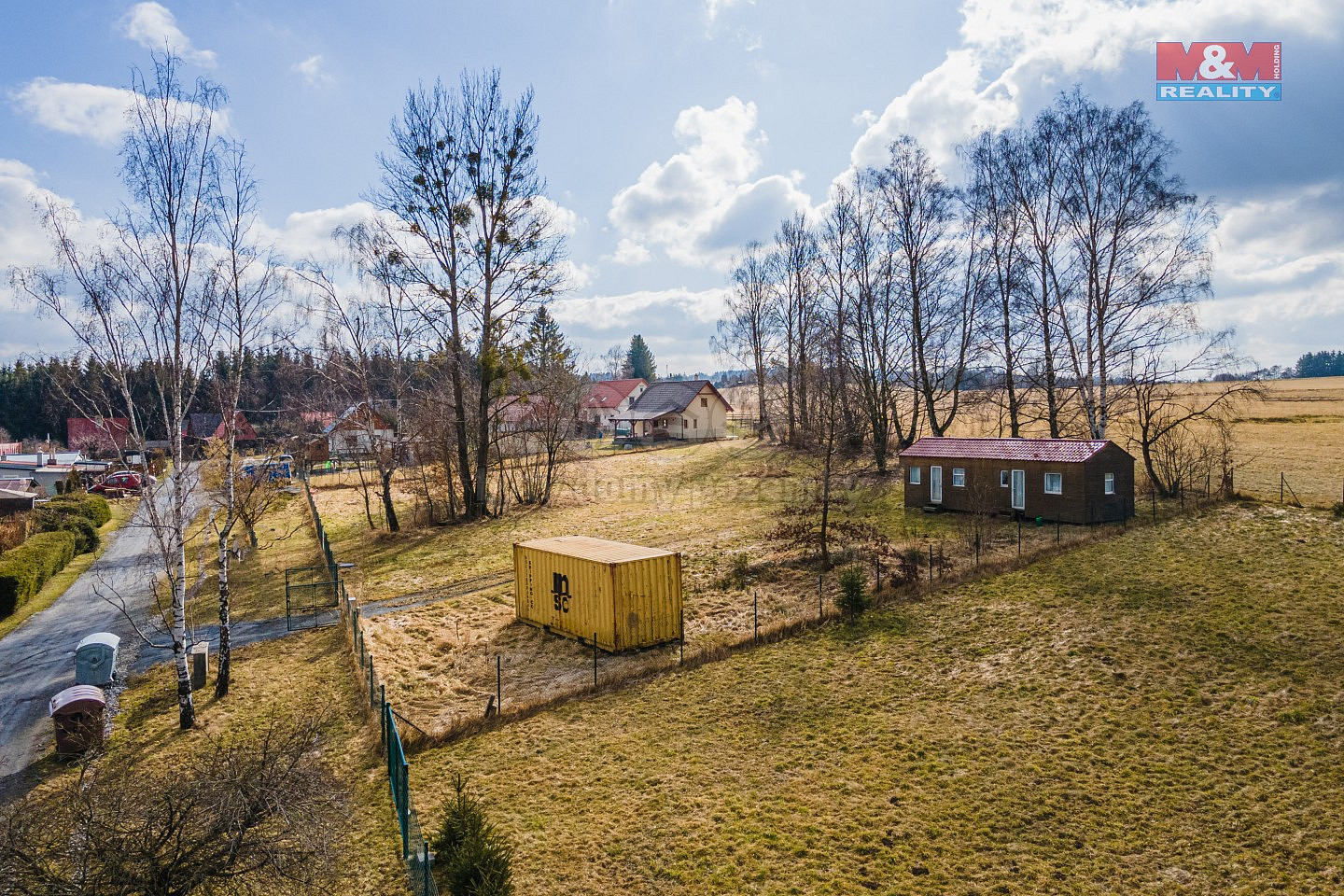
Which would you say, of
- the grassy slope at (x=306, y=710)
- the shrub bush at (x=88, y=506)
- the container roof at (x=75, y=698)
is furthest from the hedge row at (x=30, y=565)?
the container roof at (x=75, y=698)

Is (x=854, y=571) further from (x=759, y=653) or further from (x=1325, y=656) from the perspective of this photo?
(x=1325, y=656)

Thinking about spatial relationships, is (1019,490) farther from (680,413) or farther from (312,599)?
(680,413)

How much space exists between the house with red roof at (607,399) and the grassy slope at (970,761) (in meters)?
59.0

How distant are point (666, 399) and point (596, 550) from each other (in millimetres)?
50951

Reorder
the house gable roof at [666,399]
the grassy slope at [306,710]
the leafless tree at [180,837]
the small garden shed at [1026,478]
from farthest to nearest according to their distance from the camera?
the house gable roof at [666,399], the small garden shed at [1026,478], the grassy slope at [306,710], the leafless tree at [180,837]

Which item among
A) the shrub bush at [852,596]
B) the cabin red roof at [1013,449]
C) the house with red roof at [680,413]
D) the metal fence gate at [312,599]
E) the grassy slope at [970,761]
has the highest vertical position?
the house with red roof at [680,413]

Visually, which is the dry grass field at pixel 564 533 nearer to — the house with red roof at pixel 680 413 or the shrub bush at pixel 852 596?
the shrub bush at pixel 852 596

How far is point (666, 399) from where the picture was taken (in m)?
68.4

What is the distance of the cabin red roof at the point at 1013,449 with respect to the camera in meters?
26.0

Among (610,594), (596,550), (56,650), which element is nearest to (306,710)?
(610,594)

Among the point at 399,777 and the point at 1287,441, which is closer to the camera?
the point at 399,777

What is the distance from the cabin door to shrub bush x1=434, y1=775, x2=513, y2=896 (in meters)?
24.2

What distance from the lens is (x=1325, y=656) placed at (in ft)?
44.9

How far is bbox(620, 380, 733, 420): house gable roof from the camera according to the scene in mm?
65688
